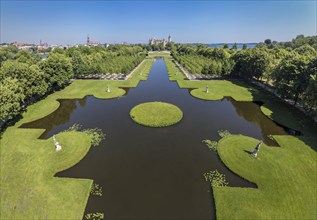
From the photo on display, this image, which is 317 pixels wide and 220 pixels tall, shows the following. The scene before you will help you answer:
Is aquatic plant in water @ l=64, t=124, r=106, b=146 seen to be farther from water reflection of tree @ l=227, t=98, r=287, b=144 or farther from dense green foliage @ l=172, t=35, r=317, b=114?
dense green foliage @ l=172, t=35, r=317, b=114

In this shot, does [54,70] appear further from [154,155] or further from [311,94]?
[311,94]

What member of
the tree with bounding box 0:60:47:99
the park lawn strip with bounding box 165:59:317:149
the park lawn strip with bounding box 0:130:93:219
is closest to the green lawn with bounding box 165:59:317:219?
the park lawn strip with bounding box 165:59:317:149

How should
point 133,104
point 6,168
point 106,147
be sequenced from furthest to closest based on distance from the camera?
1. point 133,104
2. point 106,147
3. point 6,168

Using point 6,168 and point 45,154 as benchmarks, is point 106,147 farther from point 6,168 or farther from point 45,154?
point 6,168

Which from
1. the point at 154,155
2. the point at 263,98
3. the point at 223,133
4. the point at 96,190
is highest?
the point at 263,98

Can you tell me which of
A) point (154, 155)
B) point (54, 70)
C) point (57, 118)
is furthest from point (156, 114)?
point (54, 70)

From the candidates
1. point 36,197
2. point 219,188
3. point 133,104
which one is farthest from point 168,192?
point 133,104
